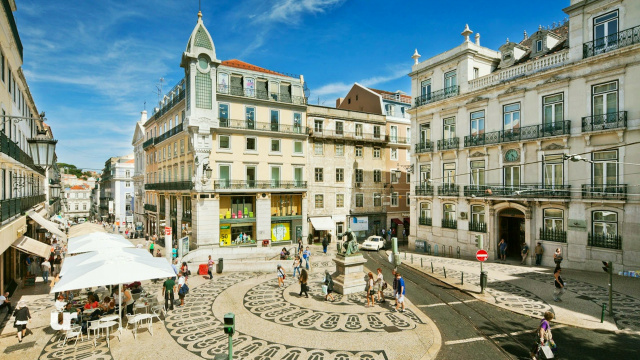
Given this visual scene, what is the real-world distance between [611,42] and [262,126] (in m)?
26.7

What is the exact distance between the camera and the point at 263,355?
10539 mm

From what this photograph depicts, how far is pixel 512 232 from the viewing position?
26.2m

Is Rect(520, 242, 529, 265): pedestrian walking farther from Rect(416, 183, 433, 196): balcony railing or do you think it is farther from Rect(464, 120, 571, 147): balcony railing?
Rect(416, 183, 433, 196): balcony railing

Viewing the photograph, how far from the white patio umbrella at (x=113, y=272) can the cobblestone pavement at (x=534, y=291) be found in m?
14.8

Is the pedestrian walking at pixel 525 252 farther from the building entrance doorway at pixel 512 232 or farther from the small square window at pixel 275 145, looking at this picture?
the small square window at pixel 275 145

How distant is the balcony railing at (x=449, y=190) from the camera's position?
27.6 meters

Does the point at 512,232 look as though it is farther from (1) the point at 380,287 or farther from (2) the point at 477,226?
(1) the point at 380,287

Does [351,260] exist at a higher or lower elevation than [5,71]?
lower

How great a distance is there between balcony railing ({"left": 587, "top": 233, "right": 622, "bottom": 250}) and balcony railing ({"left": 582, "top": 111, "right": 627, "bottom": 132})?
6427mm

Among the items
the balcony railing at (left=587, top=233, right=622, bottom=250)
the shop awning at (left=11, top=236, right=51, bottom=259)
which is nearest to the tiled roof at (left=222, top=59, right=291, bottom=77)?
the shop awning at (left=11, top=236, right=51, bottom=259)

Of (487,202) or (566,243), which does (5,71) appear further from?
(566,243)

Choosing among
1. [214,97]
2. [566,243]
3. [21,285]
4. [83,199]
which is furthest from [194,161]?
[83,199]

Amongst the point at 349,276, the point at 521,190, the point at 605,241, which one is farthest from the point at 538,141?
the point at 349,276

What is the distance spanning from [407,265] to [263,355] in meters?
15.9
